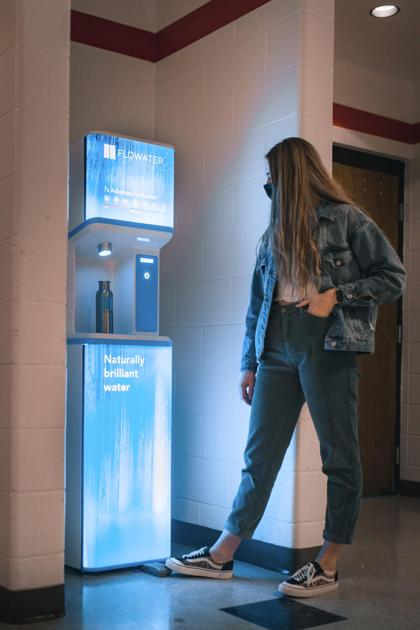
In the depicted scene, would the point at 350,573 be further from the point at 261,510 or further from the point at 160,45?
the point at 160,45

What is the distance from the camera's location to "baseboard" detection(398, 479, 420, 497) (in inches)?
191

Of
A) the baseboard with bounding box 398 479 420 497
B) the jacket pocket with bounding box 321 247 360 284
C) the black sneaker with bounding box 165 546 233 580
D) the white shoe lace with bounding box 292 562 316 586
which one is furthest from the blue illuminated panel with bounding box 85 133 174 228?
the baseboard with bounding box 398 479 420 497

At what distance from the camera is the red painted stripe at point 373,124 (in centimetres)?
466

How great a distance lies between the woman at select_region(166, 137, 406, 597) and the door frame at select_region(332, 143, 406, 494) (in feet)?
7.28

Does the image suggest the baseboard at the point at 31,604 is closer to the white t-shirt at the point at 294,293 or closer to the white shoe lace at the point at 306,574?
the white shoe lace at the point at 306,574

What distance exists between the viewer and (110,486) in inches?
111

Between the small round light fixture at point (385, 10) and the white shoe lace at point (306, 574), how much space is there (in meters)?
2.84

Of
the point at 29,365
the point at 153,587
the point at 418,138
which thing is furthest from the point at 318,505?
the point at 418,138

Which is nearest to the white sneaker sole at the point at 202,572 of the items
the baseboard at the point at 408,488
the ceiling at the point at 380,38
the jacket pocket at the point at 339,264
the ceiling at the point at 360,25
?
the jacket pocket at the point at 339,264

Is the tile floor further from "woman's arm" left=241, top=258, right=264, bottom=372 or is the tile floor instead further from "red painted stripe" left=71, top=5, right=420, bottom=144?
"red painted stripe" left=71, top=5, right=420, bottom=144

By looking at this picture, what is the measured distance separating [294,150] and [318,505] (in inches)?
51.6

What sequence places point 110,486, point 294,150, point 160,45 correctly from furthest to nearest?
point 160,45 → point 110,486 → point 294,150

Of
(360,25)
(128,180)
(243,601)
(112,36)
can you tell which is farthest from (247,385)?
(360,25)

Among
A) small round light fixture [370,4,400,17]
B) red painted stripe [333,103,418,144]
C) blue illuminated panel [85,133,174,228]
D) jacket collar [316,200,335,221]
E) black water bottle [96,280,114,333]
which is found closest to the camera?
jacket collar [316,200,335,221]
